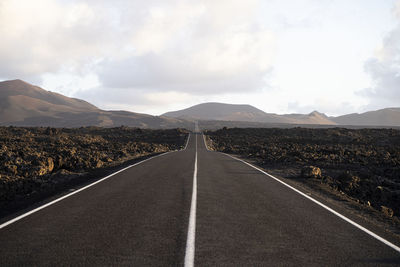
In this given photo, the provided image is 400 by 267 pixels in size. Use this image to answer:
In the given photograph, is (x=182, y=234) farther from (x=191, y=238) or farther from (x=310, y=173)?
(x=310, y=173)

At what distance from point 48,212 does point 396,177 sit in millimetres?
17789

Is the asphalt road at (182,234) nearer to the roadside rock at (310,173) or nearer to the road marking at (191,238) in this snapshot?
the road marking at (191,238)

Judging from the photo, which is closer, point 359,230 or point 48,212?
point 359,230

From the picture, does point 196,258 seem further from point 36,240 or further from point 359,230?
point 359,230

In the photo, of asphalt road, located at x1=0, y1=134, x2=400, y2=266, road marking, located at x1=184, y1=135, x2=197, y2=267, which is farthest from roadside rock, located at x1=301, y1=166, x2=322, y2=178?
road marking, located at x1=184, y1=135, x2=197, y2=267

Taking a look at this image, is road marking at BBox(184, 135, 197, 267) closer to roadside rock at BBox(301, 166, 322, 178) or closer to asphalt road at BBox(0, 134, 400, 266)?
asphalt road at BBox(0, 134, 400, 266)

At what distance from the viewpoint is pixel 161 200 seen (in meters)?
8.77

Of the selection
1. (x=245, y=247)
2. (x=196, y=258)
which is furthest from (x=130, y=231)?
(x=245, y=247)

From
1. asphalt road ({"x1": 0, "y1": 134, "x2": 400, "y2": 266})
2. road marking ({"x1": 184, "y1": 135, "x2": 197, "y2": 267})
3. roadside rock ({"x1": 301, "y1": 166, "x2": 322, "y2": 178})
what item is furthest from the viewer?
roadside rock ({"x1": 301, "y1": 166, "x2": 322, "y2": 178})

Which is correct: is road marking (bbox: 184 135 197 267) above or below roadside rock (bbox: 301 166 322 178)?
above

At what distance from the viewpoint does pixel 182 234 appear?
5.88 m

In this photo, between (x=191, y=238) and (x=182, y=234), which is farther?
(x=182, y=234)

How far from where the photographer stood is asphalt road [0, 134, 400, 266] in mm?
4820

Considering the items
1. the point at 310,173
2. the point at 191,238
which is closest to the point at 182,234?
the point at 191,238
